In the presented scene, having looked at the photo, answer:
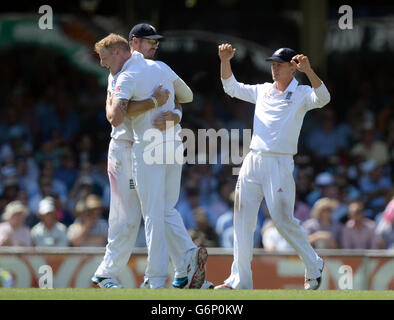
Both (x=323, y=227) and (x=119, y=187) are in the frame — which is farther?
(x=323, y=227)

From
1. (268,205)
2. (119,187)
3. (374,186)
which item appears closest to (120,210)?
(119,187)

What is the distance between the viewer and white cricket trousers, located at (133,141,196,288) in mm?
8234

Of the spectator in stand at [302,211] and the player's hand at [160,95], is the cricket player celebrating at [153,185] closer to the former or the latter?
the player's hand at [160,95]

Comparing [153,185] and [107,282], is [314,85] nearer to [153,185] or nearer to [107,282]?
[153,185]

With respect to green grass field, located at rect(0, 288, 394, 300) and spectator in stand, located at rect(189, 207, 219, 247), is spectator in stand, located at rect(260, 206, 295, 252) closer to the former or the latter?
spectator in stand, located at rect(189, 207, 219, 247)

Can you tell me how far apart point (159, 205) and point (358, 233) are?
4812 mm

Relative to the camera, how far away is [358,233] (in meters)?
12.5

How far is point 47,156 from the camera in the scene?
14.8 metres

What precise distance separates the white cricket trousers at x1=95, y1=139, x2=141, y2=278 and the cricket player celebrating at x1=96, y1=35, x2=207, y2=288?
114 mm

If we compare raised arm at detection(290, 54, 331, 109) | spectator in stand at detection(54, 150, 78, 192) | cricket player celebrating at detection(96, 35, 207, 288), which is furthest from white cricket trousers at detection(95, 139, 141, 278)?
spectator in stand at detection(54, 150, 78, 192)

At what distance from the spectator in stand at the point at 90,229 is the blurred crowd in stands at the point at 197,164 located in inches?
0.5
